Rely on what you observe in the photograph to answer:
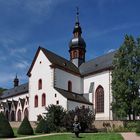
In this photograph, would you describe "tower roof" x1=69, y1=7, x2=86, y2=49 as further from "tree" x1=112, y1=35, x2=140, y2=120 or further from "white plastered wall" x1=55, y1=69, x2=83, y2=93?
"tree" x1=112, y1=35, x2=140, y2=120

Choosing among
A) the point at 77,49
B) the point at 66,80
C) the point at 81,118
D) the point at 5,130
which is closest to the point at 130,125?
the point at 81,118

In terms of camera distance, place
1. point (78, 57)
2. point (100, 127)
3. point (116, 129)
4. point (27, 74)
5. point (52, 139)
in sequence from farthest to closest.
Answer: point (78, 57) < point (27, 74) < point (100, 127) < point (116, 129) < point (52, 139)

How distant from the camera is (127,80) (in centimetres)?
4938

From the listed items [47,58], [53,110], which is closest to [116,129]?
[53,110]

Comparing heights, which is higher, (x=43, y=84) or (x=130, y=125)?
(x=43, y=84)

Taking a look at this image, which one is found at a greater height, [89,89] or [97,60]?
[97,60]

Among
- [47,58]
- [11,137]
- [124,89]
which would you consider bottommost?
[11,137]

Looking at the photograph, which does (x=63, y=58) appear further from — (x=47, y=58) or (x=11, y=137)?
(x=11, y=137)

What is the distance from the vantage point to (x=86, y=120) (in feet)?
145

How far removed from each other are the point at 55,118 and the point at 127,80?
11.8m

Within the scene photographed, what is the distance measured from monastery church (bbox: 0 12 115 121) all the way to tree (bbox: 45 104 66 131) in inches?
293

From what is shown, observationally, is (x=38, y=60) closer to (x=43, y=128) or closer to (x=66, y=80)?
(x=66, y=80)

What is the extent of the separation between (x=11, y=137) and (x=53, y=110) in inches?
450

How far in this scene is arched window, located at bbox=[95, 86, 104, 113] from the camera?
6147 centimetres
